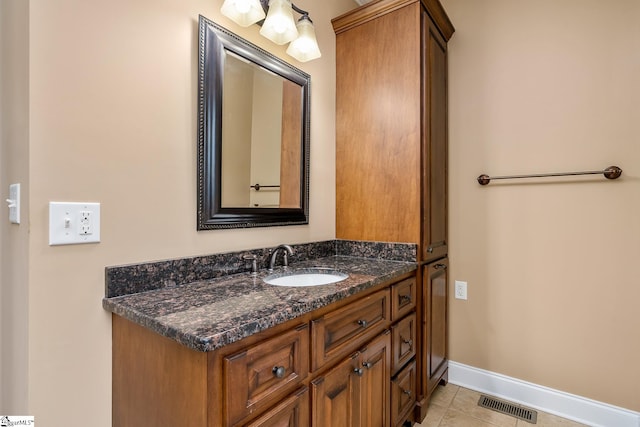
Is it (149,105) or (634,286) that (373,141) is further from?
(634,286)

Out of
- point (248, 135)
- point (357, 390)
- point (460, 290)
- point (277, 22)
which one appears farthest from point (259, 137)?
point (460, 290)

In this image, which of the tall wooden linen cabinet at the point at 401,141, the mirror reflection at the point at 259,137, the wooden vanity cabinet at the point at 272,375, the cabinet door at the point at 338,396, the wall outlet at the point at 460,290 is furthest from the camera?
the wall outlet at the point at 460,290

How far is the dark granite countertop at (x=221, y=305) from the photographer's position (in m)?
0.70

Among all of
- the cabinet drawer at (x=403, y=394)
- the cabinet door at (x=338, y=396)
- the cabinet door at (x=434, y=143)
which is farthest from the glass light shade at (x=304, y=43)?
the cabinet drawer at (x=403, y=394)

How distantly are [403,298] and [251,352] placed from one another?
0.96 metres

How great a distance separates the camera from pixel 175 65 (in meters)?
1.13

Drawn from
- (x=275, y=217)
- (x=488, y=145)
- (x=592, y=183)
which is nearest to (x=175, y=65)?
(x=275, y=217)

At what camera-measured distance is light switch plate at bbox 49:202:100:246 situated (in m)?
0.85

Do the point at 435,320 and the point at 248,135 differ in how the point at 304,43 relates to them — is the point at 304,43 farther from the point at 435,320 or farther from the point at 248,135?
the point at 435,320

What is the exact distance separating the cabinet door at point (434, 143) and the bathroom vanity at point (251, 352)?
53 cm

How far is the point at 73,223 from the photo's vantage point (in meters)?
0.88

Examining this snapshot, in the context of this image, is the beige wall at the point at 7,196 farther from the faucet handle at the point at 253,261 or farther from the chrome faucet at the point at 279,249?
the chrome faucet at the point at 279,249

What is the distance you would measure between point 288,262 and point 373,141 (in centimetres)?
86

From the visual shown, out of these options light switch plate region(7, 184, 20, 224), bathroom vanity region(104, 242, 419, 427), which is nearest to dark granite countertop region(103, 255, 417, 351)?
bathroom vanity region(104, 242, 419, 427)
